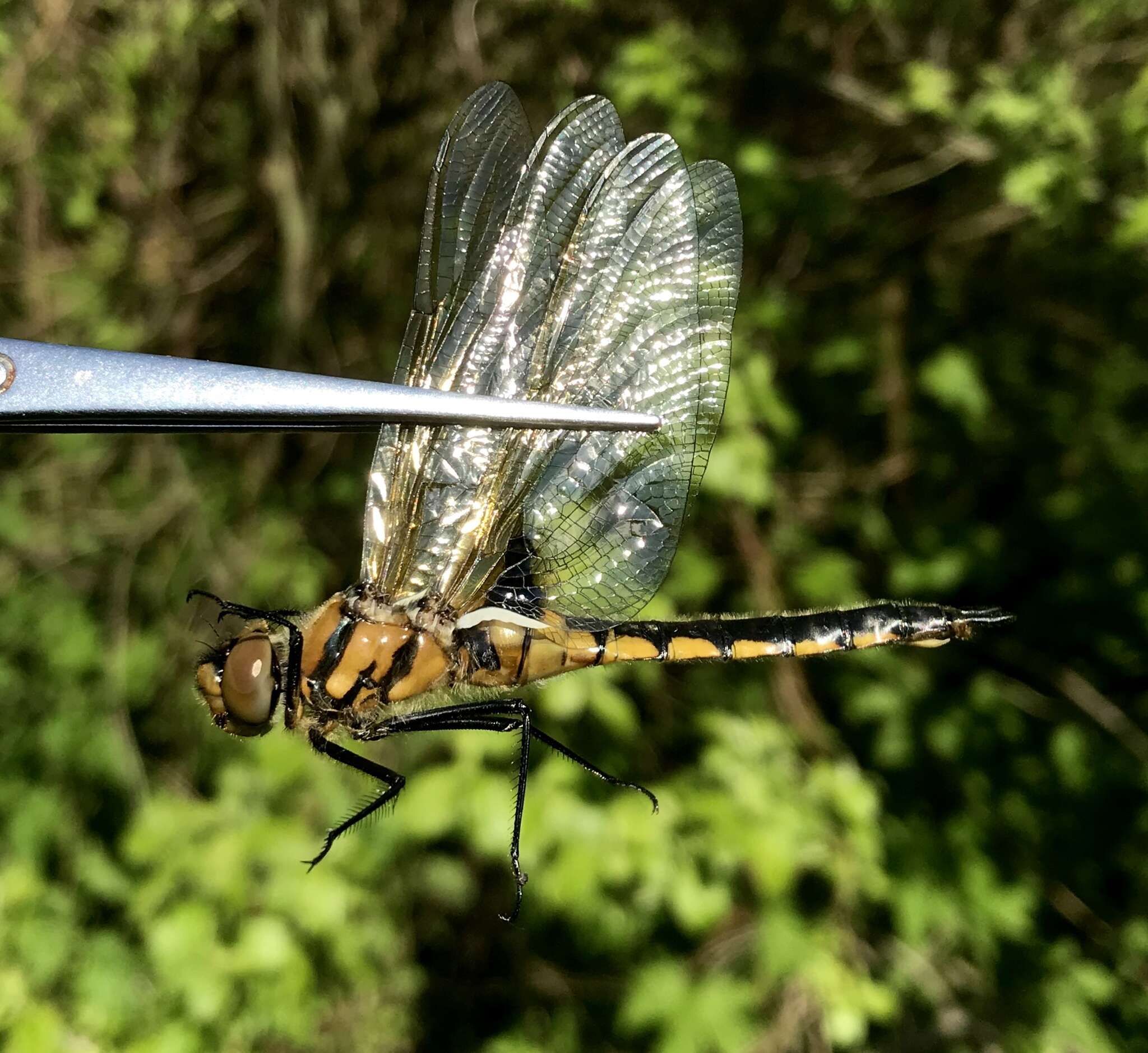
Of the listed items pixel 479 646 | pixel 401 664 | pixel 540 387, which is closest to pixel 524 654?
pixel 479 646

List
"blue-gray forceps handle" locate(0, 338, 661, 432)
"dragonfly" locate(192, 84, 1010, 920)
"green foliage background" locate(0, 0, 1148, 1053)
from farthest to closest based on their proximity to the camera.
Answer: "green foliage background" locate(0, 0, 1148, 1053) → "dragonfly" locate(192, 84, 1010, 920) → "blue-gray forceps handle" locate(0, 338, 661, 432)

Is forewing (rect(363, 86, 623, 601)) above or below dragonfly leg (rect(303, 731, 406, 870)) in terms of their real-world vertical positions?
above

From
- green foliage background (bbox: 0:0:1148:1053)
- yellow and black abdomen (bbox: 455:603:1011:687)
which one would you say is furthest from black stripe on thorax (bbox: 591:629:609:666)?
green foliage background (bbox: 0:0:1148:1053)

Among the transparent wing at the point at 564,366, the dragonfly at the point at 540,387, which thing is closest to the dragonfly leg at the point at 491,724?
the dragonfly at the point at 540,387

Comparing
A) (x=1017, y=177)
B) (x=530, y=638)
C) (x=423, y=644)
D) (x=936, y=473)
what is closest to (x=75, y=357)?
(x=423, y=644)

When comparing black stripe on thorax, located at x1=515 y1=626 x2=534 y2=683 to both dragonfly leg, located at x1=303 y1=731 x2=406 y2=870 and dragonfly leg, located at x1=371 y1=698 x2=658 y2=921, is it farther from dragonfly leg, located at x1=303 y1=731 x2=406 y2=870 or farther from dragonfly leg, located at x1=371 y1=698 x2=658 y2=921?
dragonfly leg, located at x1=303 y1=731 x2=406 y2=870

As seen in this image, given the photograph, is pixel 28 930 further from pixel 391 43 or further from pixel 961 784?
pixel 391 43

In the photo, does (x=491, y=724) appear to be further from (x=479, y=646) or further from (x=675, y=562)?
(x=675, y=562)

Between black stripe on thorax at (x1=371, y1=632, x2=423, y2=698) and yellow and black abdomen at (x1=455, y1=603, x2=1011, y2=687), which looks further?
yellow and black abdomen at (x1=455, y1=603, x2=1011, y2=687)

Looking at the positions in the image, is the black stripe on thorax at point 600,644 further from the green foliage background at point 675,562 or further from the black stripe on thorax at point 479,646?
the green foliage background at point 675,562
